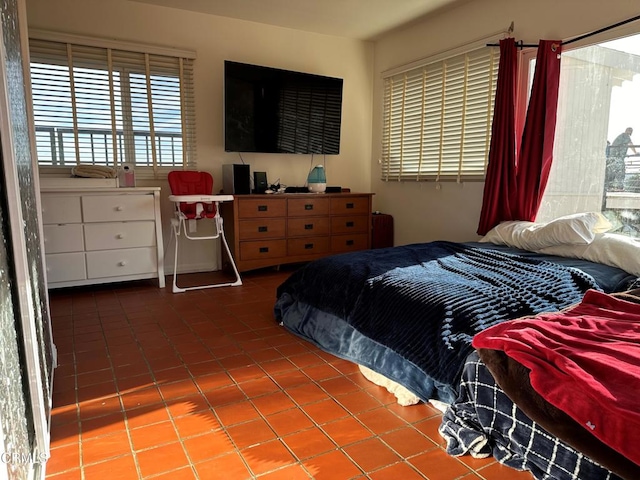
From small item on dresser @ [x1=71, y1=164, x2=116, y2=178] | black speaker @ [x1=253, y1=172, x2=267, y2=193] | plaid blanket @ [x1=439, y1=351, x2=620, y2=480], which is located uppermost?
small item on dresser @ [x1=71, y1=164, x2=116, y2=178]

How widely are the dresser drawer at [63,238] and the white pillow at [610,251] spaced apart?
348 centimetres

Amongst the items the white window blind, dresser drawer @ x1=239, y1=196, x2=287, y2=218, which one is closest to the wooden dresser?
dresser drawer @ x1=239, y1=196, x2=287, y2=218

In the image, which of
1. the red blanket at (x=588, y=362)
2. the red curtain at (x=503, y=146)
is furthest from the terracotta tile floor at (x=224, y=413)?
the red curtain at (x=503, y=146)

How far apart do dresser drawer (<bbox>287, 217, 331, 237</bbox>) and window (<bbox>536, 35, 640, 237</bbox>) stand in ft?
6.39

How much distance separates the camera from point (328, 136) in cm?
477

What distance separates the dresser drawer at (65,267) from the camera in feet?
11.3

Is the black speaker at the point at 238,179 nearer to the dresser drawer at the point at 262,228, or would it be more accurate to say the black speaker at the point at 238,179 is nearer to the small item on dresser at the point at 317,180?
the dresser drawer at the point at 262,228

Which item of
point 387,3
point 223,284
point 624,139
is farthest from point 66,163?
point 624,139

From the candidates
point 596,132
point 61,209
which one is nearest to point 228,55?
point 61,209

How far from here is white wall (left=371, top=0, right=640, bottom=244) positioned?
310 cm

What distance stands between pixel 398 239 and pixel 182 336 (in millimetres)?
2907

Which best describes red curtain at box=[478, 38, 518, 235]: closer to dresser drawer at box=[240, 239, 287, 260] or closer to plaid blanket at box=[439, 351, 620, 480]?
dresser drawer at box=[240, 239, 287, 260]

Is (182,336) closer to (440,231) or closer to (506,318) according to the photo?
(506,318)

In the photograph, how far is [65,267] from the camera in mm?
3488
